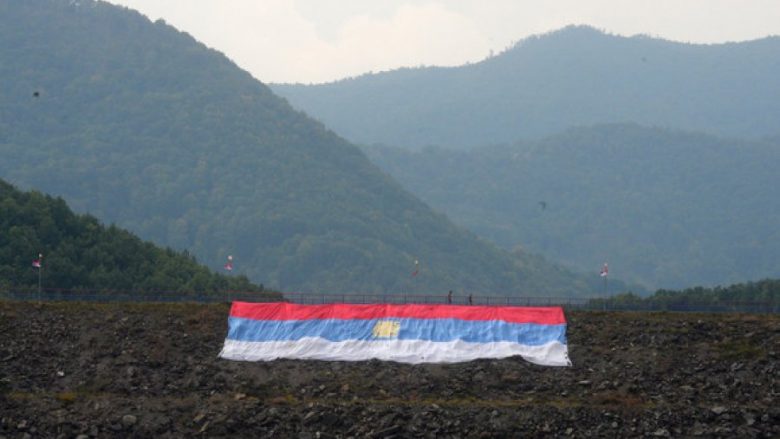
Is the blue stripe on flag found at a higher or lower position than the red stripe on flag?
lower

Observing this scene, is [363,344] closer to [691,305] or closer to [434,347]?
[434,347]

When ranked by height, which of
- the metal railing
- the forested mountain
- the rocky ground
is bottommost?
the rocky ground

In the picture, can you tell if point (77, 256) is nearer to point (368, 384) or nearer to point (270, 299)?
point (270, 299)

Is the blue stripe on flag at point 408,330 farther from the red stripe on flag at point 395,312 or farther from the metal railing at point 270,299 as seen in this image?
the metal railing at point 270,299

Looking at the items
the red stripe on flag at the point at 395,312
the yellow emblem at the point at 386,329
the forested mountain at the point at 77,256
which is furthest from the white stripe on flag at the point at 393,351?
the forested mountain at the point at 77,256

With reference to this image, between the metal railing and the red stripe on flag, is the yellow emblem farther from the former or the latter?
the metal railing

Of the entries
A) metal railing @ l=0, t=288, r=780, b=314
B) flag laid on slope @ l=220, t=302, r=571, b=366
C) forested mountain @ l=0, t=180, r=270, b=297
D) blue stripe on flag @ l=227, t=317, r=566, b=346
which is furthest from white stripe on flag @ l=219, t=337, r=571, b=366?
forested mountain @ l=0, t=180, r=270, b=297
